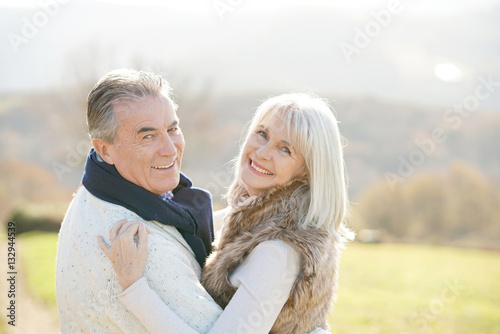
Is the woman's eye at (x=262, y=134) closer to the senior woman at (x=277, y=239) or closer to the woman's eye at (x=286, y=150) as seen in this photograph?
the senior woman at (x=277, y=239)

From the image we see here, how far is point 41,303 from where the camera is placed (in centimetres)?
937

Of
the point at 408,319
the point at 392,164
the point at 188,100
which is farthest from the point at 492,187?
the point at 188,100

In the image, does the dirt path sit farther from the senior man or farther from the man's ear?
the man's ear

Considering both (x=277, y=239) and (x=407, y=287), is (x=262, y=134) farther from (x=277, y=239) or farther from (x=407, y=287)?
(x=407, y=287)

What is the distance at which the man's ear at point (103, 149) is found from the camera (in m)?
2.39

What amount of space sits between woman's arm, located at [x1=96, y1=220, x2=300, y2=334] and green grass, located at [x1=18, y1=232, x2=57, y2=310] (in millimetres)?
7881

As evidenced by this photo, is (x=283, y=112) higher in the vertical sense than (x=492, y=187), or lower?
higher

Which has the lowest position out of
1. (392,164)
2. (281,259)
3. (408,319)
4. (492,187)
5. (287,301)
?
(392,164)

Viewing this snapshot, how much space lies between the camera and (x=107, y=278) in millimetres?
2145

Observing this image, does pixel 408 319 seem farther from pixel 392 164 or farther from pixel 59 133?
pixel 59 133

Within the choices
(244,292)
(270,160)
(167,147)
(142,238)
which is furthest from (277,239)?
(167,147)

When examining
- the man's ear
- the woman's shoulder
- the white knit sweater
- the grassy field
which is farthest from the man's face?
the grassy field

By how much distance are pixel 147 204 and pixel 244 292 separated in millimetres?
636

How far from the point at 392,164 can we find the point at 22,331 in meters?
20.3
